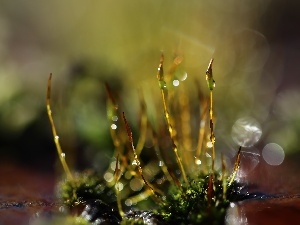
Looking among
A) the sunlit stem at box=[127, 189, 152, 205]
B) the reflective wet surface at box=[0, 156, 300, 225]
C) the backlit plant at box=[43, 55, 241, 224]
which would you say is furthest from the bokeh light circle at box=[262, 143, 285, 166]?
the sunlit stem at box=[127, 189, 152, 205]

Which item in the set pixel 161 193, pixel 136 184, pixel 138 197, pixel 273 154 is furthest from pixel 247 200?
pixel 273 154

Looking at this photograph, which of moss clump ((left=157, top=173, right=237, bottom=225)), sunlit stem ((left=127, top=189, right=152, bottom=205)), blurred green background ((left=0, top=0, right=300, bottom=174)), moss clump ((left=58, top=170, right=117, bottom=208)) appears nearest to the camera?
moss clump ((left=157, top=173, right=237, bottom=225))

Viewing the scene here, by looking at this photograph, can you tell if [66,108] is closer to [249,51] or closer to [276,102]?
[276,102]

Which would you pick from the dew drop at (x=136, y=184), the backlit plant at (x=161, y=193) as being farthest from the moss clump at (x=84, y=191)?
the dew drop at (x=136, y=184)

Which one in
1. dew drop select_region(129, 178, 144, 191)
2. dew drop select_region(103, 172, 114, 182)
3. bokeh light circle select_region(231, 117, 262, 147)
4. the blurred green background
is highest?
the blurred green background

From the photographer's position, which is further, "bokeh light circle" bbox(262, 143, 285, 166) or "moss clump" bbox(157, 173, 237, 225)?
"bokeh light circle" bbox(262, 143, 285, 166)

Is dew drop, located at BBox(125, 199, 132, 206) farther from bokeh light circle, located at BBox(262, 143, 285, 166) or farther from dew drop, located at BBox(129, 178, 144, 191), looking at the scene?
bokeh light circle, located at BBox(262, 143, 285, 166)
